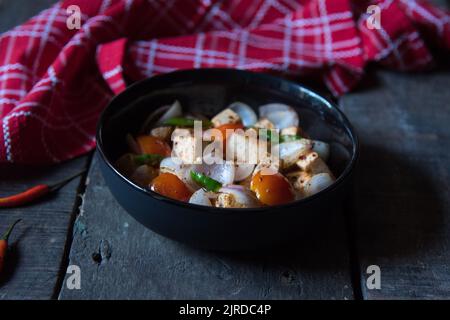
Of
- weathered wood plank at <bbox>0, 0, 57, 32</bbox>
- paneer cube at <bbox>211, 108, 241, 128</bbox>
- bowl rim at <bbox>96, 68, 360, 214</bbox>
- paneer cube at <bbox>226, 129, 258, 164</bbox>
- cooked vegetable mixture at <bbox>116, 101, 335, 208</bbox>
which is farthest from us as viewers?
weathered wood plank at <bbox>0, 0, 57, 32</bbox>

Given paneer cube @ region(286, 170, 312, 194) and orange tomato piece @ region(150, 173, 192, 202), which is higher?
orange tomato piece @ region(150, 173, 192, 202)

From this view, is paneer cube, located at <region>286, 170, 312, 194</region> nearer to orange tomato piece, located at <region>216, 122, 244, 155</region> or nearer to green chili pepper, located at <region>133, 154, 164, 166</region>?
orange tomato piece, located at <region>216, 122, 244, 155</region>

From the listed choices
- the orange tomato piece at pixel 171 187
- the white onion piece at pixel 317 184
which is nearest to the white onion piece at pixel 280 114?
the white onion piece at pixel 317 184

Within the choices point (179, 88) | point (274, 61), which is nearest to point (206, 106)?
point (179, 88)

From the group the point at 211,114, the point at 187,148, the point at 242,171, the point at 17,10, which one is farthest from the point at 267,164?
the point at 17,10

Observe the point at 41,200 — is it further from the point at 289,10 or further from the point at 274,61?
the point at 289,10

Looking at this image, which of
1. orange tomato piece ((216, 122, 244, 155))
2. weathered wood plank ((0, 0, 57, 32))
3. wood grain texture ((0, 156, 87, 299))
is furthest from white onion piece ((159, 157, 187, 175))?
weathered wood plank ((0, 0, 57, 32))

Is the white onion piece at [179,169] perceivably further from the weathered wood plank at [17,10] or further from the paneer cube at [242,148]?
the weathered wood plank at [17,10]
